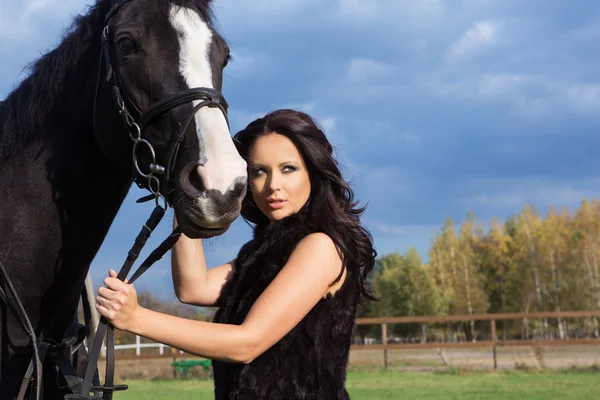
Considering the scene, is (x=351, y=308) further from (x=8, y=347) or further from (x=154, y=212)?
(x=8, y=347)

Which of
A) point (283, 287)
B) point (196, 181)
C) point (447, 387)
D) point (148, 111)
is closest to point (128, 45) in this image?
point (148, 111)

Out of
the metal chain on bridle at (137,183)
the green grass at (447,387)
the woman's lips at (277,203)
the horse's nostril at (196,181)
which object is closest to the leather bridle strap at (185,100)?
the metal chain on bridle at (137,183)

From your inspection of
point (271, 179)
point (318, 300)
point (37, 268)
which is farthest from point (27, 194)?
point (318, 300)

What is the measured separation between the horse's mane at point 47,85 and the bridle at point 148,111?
0.14m

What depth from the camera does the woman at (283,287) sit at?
2073 mm

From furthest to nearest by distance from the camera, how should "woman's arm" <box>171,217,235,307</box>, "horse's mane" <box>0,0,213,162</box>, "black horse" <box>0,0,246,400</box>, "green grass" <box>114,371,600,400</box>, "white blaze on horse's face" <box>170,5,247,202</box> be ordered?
"green grass" <box>114,371,600,400</box>
"woman's arm" <box>171,217,235,307</box>
"horse's mane" <box>0,0,213,162</box>
"black horse" <box>0,0,246,400</box>
"white blaze on horse's face" <box>170,5,247,202</box>

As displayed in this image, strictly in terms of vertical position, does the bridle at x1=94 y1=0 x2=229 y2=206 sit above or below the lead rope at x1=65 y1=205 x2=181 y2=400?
above

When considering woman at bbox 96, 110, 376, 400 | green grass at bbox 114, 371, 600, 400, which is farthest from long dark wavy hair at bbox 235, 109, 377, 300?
green grass at bbox 114, 371, 600, 400

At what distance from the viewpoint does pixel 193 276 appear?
8.83ft

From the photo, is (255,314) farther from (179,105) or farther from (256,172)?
(179,105)

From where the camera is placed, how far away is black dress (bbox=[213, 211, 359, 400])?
7.30ft

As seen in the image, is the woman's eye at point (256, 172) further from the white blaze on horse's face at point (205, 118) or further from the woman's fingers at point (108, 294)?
the woman's fingers at point (108, 294)

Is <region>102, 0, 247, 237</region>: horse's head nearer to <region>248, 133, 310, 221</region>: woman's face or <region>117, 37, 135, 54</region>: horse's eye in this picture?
<region>117, 37, 135, 54</region>: horse's eye

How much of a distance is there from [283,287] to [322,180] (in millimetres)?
476
